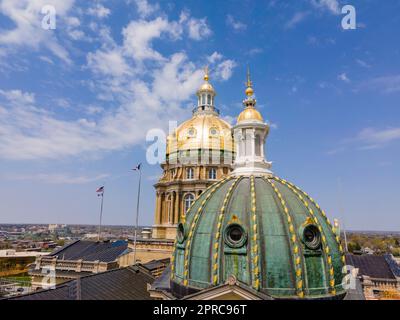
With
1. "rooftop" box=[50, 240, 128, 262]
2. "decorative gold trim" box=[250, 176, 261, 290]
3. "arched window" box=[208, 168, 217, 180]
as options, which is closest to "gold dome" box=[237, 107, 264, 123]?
"decorative gold trim" box=[250, 176, 261, 290]

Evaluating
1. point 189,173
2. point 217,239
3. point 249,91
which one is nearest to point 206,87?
point 189,173

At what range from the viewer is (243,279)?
50.7 ft

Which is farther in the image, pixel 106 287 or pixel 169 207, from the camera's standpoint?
pixel 169 207

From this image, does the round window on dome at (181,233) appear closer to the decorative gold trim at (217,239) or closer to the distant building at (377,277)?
the decorative gold trim at (217,239)

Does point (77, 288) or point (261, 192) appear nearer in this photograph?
point (261, 192)

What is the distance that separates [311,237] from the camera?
639 inches

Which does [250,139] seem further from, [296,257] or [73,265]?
[73,265]

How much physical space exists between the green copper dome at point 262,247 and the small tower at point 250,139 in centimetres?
356

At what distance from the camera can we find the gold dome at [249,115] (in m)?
23.5

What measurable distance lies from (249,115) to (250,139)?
1952 millimetres

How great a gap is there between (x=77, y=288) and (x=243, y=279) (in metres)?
11.7
